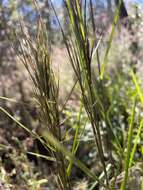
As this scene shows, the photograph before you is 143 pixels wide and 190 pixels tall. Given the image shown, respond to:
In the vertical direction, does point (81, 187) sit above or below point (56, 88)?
below

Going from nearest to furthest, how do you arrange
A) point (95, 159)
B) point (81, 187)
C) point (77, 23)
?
point (77, 23) → point (81, 187) → point (95, 159)

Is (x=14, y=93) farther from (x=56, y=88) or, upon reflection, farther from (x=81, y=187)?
(x=56, y=88)

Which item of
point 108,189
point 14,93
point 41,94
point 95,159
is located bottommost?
point 95,159

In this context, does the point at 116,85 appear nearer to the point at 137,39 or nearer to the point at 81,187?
the point at 137,39

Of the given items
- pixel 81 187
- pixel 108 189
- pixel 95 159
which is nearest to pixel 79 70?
pixel 108 189

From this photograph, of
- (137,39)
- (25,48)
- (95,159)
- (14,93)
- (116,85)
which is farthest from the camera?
(14,93)

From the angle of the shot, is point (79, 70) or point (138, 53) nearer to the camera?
point (79, 70)

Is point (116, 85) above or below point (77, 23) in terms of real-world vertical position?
below

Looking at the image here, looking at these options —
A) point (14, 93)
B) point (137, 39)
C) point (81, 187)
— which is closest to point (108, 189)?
point (81, 187)

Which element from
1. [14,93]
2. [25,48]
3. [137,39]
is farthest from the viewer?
[14,93]
